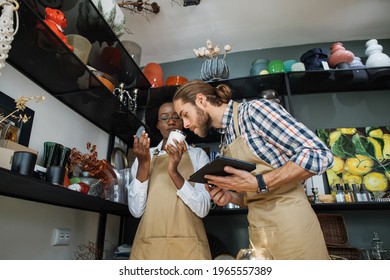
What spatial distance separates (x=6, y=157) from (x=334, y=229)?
177 cm

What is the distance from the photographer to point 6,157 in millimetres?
781

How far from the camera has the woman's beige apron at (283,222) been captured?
2.81 feet

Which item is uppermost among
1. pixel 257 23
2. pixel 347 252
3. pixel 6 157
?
pixel 257 23

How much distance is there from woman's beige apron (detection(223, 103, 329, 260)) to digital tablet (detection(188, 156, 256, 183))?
13 cm

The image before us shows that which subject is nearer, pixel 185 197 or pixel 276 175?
pixel 276 175

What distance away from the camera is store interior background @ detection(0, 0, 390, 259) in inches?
43.1

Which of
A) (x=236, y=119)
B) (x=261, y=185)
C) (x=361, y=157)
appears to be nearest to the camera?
(x=261, y=185)

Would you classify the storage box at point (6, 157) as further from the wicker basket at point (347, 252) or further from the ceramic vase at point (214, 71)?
the wicker basket at point (347, 252)

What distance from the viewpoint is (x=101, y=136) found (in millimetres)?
1755

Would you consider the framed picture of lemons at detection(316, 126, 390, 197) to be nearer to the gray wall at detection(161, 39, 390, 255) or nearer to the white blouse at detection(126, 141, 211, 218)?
the gray wall at detection(161, 39, 390, 255)

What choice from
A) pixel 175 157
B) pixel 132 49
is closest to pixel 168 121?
pixel 175 157

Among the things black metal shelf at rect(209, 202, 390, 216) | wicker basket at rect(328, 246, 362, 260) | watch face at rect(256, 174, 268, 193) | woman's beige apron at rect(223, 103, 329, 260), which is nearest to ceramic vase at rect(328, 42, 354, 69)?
black metal shelf at rect(209, 202, 390, 216)

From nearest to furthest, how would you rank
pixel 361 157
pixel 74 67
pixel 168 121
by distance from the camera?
pixel 74 67, pixel 168 121, pixel 361 157

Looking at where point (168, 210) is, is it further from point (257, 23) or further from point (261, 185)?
point (257, 23)
